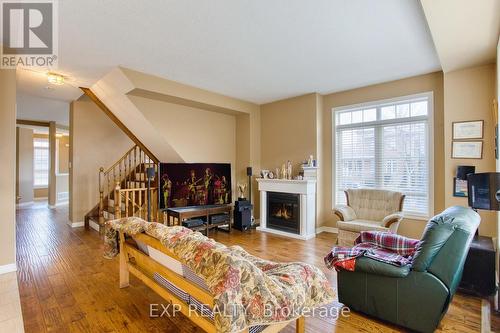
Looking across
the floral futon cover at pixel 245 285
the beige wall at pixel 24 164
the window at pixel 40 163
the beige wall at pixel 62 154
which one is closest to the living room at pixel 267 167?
the floral futon cover at pixel 245 285

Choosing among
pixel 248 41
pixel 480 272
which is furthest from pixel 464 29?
pixel 480 272

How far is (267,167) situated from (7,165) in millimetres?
4363

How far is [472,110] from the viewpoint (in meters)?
3.40

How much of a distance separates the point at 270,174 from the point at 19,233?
518 cm

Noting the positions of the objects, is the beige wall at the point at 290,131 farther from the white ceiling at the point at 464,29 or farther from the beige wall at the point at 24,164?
the beige wall at the point at 24,164

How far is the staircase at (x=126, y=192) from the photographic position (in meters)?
5.00

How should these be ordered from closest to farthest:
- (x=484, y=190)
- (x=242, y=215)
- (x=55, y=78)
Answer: (x=484, y=190) → (x=55, y=78) → (x=242, y=215)

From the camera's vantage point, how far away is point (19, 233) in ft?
16.6

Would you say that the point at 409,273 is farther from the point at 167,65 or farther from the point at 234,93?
the point at 234,93

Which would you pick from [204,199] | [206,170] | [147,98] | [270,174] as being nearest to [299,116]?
[270,174]

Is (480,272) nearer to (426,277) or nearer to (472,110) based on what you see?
(426,277)

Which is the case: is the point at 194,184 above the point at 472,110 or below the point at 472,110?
below

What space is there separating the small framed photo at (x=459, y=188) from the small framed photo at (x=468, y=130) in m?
0.58

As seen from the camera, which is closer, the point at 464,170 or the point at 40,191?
the point at 464,170
